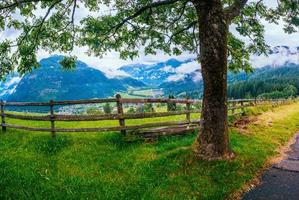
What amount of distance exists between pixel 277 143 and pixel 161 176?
34.9 feet

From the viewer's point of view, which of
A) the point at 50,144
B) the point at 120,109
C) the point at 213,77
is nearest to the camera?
the point at 213,77

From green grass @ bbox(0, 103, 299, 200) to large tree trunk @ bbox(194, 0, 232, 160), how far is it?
750 millimetres

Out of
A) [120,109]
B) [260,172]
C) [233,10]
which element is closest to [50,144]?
[120,109]

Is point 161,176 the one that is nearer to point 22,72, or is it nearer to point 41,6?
point 22,72

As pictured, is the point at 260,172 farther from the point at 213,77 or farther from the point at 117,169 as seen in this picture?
the point at 117,169

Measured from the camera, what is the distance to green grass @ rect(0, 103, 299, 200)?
12.4m

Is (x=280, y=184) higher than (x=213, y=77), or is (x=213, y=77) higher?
(x=213, y=77)

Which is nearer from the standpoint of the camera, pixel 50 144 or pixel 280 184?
pixel 280 184

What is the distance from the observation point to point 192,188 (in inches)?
506

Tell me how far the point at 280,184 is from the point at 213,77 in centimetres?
476

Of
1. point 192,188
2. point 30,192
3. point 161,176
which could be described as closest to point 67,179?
point 30,192

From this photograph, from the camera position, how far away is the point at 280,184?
13594mm

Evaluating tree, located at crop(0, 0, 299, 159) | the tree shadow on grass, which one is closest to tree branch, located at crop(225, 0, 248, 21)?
tree, located at crop(0, 0, 299, 159)

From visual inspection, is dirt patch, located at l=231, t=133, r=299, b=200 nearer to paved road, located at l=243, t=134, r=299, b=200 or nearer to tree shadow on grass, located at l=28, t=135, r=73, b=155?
paved road, located at l=243, t=134, r=299, b=200
